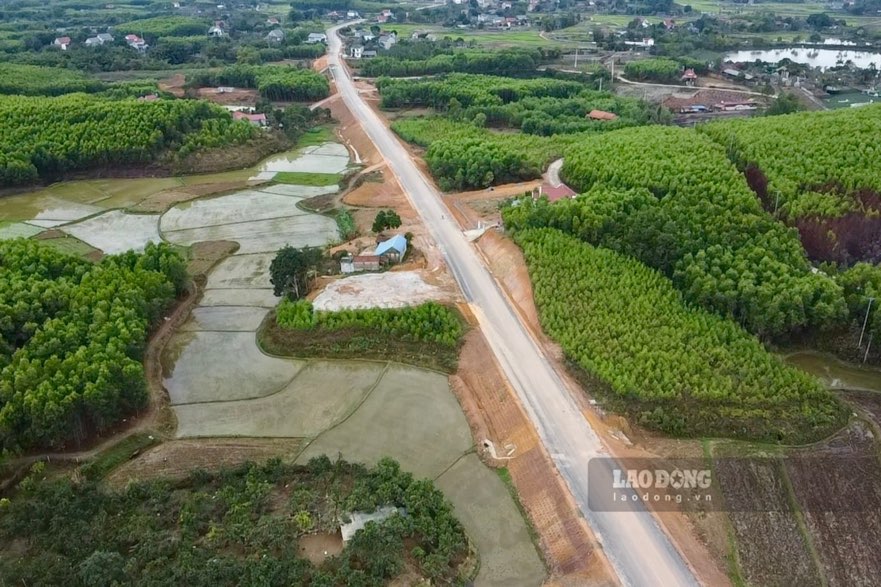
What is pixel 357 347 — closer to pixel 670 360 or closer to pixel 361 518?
pixel 361 518

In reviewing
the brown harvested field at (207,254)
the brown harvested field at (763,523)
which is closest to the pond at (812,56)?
the brown harvested field at (207,254)

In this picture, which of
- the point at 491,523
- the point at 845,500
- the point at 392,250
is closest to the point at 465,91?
the point at 392,250

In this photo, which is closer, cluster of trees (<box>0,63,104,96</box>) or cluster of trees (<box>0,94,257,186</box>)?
cluster of trees (<box>0,94,257,186</box>)

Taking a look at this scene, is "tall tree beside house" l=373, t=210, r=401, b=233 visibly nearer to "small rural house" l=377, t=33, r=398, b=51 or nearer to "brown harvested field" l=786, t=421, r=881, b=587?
"brown harvested field" l=786, t=421, r=881, b=587

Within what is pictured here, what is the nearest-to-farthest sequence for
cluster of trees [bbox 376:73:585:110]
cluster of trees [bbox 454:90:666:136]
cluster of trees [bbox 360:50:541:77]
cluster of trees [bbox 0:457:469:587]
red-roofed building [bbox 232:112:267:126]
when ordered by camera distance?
cluster of trees [bbox 0:457:469:587], cluster of trees [bbox 454:90:666:136], red-roofed building [bbox 232:112:267:126], cluster of trees [bbox 376:73:585:110], cluster of trees [bbox 360:50:541:77]

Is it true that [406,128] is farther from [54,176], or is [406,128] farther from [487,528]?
[487,528]

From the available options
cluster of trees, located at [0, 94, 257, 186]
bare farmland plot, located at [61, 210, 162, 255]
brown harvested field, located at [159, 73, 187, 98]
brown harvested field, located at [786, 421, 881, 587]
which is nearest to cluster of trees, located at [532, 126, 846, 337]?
brown harvested field, located at [786, 421, 881, 587]

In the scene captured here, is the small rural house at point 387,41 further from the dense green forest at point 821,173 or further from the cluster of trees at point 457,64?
the dense green forest at point 821,173
